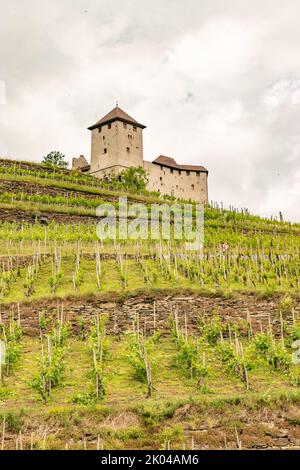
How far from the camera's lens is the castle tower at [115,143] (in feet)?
191

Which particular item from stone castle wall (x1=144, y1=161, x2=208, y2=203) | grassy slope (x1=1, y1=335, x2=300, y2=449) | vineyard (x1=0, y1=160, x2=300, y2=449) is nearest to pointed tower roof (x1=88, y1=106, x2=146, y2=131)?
stone castle wall (x1=144, y1=161, x2=208, y2=203)

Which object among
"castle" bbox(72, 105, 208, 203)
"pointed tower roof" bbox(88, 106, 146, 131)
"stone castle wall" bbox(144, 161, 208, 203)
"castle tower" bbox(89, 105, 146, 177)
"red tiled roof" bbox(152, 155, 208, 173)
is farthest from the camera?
"red tiled roof" bbox(152, 155, 208, 173)

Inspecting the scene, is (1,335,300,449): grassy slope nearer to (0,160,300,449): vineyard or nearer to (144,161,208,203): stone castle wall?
(0,160,300,449): vineyard

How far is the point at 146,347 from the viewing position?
11617 millimetres

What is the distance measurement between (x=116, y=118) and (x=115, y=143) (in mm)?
3014

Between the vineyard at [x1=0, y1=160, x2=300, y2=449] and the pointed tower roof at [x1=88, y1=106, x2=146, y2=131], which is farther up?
the pointed tower roof at [x1=88, y1=106, x2=146, y2=131]

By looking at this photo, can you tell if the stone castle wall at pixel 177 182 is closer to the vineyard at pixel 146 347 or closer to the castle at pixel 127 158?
the castle at pixel 127 158

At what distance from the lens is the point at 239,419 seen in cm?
885

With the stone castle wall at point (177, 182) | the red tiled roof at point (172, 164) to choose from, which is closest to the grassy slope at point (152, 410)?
the stone castle wall at point (177, 182)

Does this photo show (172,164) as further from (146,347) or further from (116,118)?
(146,347)

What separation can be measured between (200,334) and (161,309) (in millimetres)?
1794

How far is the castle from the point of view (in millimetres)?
58562
